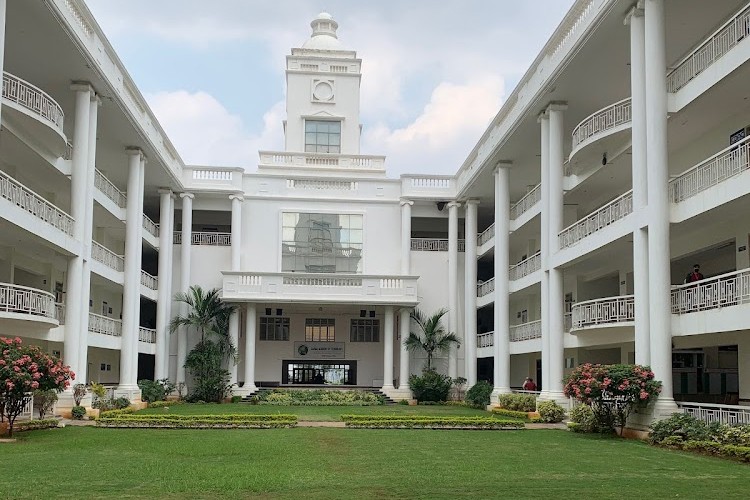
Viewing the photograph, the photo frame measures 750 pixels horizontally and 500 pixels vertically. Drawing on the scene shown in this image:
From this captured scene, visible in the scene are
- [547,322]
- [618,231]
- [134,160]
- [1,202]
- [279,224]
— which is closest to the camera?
[1,202]

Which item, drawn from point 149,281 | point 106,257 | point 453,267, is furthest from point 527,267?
point 149,281

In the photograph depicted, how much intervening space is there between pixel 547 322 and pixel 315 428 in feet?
29.3

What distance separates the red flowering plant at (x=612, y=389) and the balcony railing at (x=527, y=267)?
9794 mm

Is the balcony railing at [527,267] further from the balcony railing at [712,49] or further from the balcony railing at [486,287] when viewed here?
the balcony railing at [712,49]

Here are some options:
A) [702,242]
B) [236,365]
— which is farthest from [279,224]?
[702,242]

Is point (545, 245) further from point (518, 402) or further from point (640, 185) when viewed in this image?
point (640, 185)

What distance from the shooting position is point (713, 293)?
694 inches

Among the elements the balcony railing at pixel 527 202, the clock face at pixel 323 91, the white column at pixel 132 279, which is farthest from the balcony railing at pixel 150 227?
the balcony railing at pixel 527 202

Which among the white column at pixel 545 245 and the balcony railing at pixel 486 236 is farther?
the balcony railing at pixel 486 236

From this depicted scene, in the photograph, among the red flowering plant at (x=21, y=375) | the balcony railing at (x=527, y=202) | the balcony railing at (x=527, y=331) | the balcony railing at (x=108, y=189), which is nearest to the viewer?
the red flowering plant at (x=21, y=375)

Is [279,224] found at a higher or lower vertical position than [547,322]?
higher

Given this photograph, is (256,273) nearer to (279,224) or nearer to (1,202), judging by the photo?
(279,224)

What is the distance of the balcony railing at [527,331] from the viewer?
29.7m

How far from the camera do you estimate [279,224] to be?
38438 millimetres
